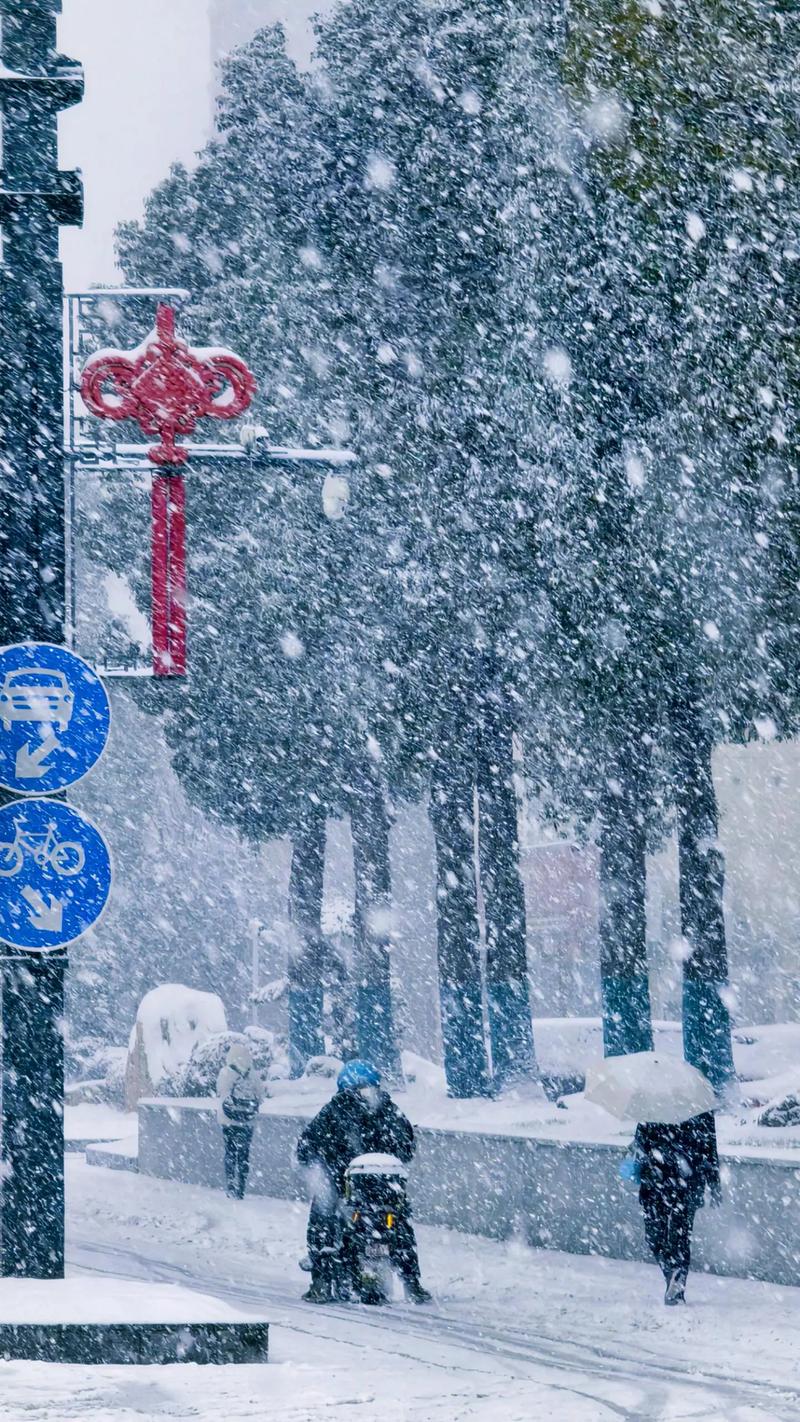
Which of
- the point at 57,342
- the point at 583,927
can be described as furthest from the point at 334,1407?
the point at 583,927

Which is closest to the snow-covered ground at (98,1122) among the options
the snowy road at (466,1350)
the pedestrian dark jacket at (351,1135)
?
the snowy road at (466,1350)

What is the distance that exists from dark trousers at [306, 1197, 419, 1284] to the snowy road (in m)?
0.29

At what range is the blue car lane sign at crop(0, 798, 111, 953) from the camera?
8.43 meters

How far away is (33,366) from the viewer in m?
8.99

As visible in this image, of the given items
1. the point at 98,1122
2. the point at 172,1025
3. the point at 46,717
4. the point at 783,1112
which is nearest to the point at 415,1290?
the point at 783,1112

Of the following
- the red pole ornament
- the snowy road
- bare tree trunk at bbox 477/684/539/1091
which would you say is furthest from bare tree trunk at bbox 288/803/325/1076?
the red pole ornament

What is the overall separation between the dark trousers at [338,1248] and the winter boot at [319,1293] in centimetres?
3

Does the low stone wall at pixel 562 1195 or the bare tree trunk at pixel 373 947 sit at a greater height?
the bare tree trunk at pixel 373 947

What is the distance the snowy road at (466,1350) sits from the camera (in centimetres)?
755

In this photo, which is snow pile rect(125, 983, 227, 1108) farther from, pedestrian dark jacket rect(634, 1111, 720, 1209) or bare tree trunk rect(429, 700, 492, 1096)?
pedestrian dark jacket rect(634, 1111, 720, 1209)

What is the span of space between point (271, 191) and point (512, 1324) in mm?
15312

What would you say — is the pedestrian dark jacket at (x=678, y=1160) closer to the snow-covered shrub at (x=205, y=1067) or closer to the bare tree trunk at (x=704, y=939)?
the bare tree trunk at (x=704, y=939)

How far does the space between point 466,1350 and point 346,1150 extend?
8.12 feet

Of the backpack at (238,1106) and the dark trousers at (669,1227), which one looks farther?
the backpack at (238,1106)
